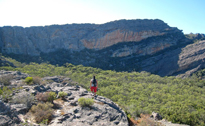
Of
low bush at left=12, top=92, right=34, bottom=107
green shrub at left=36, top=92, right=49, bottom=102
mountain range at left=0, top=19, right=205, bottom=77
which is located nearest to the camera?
low bush at left=12, top=92, right=34, bottom=107

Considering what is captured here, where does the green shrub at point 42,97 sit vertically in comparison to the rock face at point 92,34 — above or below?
below

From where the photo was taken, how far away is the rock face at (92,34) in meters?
56.6

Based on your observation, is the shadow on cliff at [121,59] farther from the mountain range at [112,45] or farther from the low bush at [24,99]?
the low bush at [24,99]

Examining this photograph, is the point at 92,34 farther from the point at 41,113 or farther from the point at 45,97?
the point at 41,113

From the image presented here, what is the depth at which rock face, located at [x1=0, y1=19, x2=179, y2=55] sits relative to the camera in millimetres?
56562

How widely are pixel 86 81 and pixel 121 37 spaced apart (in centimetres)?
3348

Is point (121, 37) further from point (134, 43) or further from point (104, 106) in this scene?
point (104, 106)

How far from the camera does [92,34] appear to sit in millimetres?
61812

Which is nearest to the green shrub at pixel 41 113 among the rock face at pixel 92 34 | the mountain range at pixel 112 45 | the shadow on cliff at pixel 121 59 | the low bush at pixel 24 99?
the low bush at pixel 24 99

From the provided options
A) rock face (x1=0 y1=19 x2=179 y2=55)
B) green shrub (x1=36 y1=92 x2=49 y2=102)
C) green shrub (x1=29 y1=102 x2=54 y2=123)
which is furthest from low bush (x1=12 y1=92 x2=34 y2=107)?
rock face (x1=0 y1=19 x2=179 y2=55)

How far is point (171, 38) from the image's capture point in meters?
57.1

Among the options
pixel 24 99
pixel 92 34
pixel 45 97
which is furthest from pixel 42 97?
pixel 92 34

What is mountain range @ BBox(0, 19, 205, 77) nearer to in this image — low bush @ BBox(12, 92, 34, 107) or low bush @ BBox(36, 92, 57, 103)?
low bush @ BBox(36, 92, 57, 103)

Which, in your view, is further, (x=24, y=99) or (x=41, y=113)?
(x=24, y=99)
